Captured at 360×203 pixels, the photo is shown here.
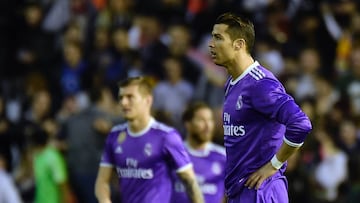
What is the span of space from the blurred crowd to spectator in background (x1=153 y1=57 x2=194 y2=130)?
0.05 feet

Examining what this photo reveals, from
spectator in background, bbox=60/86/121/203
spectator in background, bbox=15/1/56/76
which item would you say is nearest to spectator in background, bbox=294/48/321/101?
spectator in background, bbox=60/86/121/203

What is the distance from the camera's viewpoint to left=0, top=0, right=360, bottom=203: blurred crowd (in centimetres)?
1236

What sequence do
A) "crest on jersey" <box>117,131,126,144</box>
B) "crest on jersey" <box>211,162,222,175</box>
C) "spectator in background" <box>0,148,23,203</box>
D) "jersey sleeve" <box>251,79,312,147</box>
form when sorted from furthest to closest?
"spectator in background" <box>0,148,23,203</box>, "crest on jersey" <box>211,162,222,175</box>, "crest on jersey" <box>117,131,126,144</box>, "jersey sleeve" <box>251,79,312,147</box>

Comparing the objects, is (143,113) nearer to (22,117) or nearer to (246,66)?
(246,66)

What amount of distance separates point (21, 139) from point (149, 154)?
19.8 feet

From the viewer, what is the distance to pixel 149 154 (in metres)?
8.97

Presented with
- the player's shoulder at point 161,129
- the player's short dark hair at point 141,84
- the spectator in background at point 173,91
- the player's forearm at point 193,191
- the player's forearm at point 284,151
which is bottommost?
the player's forearm at point 193,191

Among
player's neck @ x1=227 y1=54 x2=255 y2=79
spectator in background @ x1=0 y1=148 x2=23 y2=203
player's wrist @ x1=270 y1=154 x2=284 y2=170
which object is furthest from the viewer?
spectator in background @ x1=0 y1=148 x2=23 y2=203

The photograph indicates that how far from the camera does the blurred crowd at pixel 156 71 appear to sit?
40.5 feet

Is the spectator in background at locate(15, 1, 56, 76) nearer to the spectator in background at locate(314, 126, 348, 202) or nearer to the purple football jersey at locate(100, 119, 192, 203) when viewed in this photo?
the spectator in background at locate(314, 126, 348, 202)

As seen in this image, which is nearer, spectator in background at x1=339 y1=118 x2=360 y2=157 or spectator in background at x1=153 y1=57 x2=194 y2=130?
spectator in background at x1=339 y1=118 x2=360 y2=157

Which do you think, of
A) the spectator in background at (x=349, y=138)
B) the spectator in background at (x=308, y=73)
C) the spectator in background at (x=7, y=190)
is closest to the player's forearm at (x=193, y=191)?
the spectator in background at (x=349, y=138)

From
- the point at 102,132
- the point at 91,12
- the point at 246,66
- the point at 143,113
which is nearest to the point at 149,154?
the point at 143,113

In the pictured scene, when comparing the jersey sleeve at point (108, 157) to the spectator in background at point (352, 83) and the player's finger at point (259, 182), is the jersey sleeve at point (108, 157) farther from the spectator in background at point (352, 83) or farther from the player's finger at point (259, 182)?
the spectator in background at point (352, 83)
